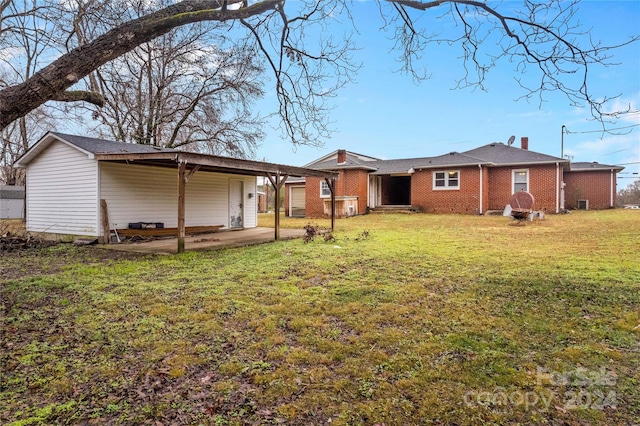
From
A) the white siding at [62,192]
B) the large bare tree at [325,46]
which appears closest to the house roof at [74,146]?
the white siding at [62,192]

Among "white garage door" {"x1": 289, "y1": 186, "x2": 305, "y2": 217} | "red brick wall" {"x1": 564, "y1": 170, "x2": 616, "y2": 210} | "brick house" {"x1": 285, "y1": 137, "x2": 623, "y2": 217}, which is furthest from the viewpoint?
"white garage door" {"x1": 289, "y1": 186, "x2": 305, "y2": 217}

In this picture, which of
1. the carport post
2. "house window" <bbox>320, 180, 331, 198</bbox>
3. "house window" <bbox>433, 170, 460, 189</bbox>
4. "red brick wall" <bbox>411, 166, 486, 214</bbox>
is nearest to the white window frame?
"house window" <bbox>433, 170, 460, 189</bbox>

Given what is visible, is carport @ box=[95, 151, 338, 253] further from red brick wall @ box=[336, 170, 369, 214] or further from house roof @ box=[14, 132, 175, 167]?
red brick wall @ box=[336, 170, 369, 214]

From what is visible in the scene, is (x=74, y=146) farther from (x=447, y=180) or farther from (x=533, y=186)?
(x=533, y=186)

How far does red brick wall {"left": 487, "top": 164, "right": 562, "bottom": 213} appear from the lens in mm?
18844

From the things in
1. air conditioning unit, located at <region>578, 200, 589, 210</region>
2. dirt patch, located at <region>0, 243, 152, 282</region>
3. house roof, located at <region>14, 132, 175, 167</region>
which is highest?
house roof, located at <region>14, 132, 175, 167</region>

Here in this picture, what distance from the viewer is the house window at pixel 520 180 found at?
19562 mm

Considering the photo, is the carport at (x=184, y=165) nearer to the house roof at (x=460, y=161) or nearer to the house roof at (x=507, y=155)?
the house roof at (x=460, y=161)

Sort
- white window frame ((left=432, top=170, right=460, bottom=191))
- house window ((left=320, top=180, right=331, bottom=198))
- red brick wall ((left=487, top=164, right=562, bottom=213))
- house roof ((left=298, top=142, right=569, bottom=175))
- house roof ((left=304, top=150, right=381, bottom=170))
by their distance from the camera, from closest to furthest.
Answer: red brick wall ((left=487, top=164, right=562, bottom=213)) → house roof ((left=298, top=142, right=569, bottom=175)) → white window frame ((left=432, top=170, right=460, bottom=191)) → house roof ((left=304, top=150, right=381, bottom=170)) → house window ((left=320, top=180, right=331, bottom=198))

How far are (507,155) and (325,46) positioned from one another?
18.0 metres

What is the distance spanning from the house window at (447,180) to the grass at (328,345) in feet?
46.8

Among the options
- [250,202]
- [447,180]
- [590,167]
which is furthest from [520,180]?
[250,202]

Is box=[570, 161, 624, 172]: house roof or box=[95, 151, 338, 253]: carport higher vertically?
box=[570, 161, 624, 172]: house roof

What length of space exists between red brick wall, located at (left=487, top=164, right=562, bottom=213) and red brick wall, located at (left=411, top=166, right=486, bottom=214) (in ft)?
4.45
